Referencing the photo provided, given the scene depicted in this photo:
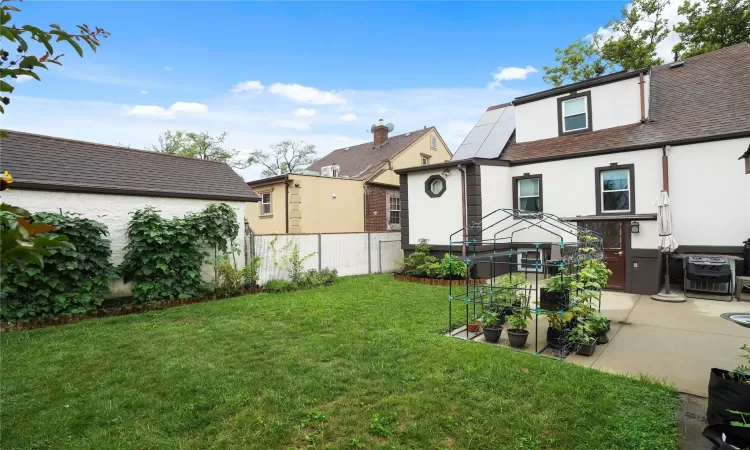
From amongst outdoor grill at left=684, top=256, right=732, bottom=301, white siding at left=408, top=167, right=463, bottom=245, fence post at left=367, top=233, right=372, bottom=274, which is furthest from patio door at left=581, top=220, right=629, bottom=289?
fence post at left=367, top=233, right=372, bottom=274

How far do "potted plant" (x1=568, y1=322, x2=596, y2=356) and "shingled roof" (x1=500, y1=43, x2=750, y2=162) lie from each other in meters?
7.27

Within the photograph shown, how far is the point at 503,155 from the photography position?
12328mm

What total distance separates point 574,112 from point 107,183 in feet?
44.0

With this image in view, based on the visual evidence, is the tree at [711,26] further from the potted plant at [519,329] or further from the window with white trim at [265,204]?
the window with white trim at [265,204]

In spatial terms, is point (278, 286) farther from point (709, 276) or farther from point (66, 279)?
point (709, 276)

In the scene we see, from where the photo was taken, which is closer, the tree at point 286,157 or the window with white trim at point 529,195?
the window with white trim at point 529,195

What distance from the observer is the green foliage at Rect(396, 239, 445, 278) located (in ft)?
35.4

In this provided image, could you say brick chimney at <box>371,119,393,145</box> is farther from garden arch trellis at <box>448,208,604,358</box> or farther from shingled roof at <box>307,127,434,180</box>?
garden arch trellis at <box>448,208,604,358</box>

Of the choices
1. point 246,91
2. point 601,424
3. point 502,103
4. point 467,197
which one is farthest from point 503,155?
point 246,91

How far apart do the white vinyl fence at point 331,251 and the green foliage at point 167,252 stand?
1.75 metres

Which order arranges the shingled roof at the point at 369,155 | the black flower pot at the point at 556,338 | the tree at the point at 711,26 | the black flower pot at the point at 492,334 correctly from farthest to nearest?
the shingled roof at the point at 369,155, the tree at the point at 711,26, the black flower pot at the point at 492,334, the black flower pot at the point at 556,338

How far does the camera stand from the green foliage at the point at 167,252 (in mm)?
7727

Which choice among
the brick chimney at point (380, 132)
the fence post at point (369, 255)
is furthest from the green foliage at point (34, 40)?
the brick chimney at point (380, 132)

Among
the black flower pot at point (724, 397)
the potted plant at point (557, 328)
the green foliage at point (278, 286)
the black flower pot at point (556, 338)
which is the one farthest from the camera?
the green foliage at point (278, 286)
